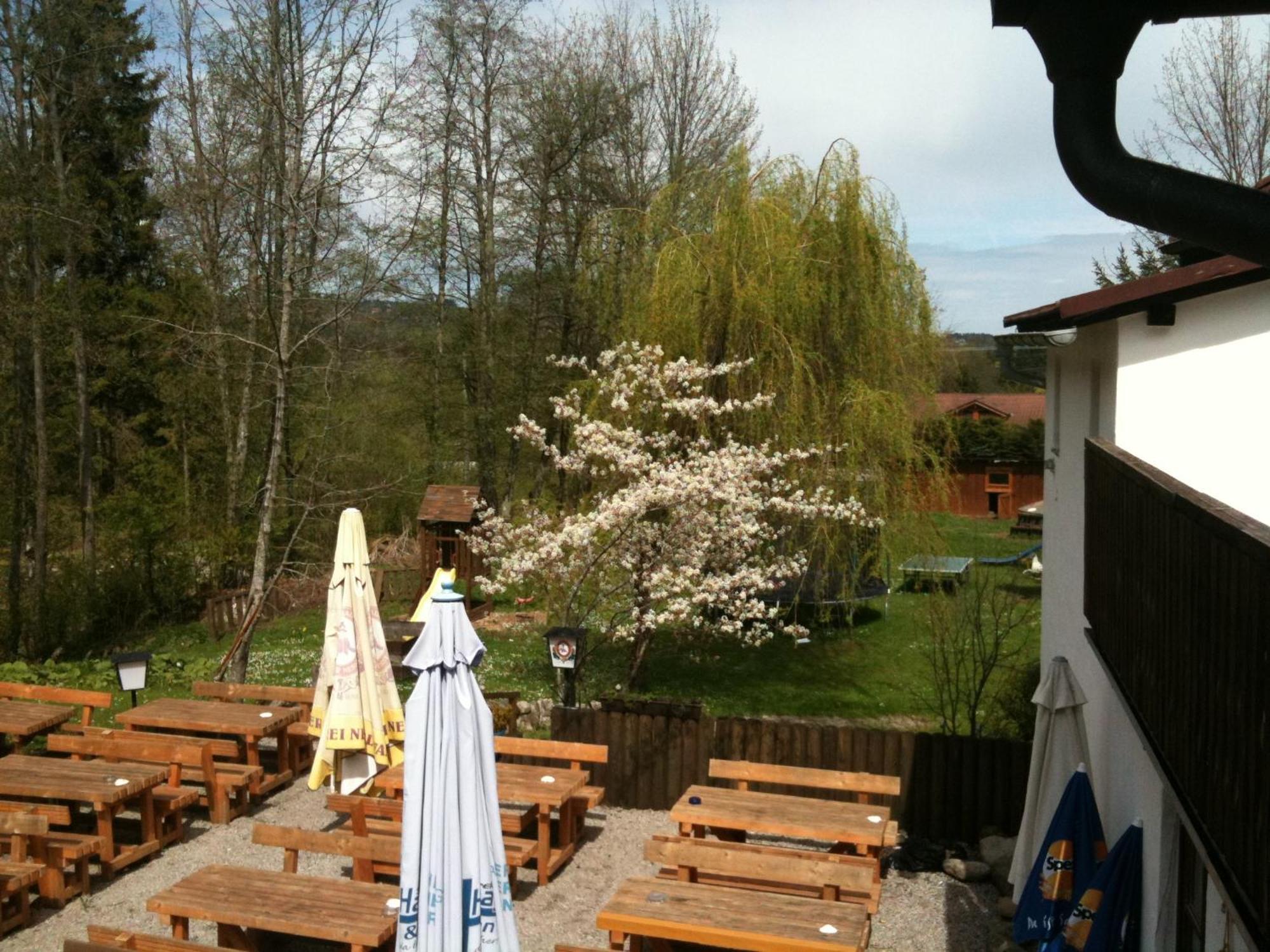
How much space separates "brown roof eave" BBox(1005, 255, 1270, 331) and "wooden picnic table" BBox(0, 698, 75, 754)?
1000cm

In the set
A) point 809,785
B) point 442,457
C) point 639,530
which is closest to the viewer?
point 809,785

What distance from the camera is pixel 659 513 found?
15516 millimetres

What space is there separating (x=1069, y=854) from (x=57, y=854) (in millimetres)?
7394

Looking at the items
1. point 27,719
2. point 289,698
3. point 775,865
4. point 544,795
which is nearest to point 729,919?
point 775,865

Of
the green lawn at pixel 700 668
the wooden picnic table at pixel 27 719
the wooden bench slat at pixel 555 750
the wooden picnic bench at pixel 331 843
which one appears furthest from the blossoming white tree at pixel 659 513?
the wooden picnic bench at pixel 331 843

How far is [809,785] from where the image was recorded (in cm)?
1032

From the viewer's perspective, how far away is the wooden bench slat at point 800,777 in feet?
33.2

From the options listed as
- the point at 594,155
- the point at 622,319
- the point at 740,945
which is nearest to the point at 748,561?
the point at 622,319

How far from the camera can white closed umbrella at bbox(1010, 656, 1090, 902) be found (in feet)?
26.6

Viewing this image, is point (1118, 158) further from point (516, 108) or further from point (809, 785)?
point (516, 108)

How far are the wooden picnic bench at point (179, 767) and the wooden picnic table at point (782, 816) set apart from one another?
169 inches

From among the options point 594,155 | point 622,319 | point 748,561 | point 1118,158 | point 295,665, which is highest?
point 594,155

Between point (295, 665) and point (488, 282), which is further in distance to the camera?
point (488, 282)

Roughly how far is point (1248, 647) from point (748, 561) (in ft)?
40.6
